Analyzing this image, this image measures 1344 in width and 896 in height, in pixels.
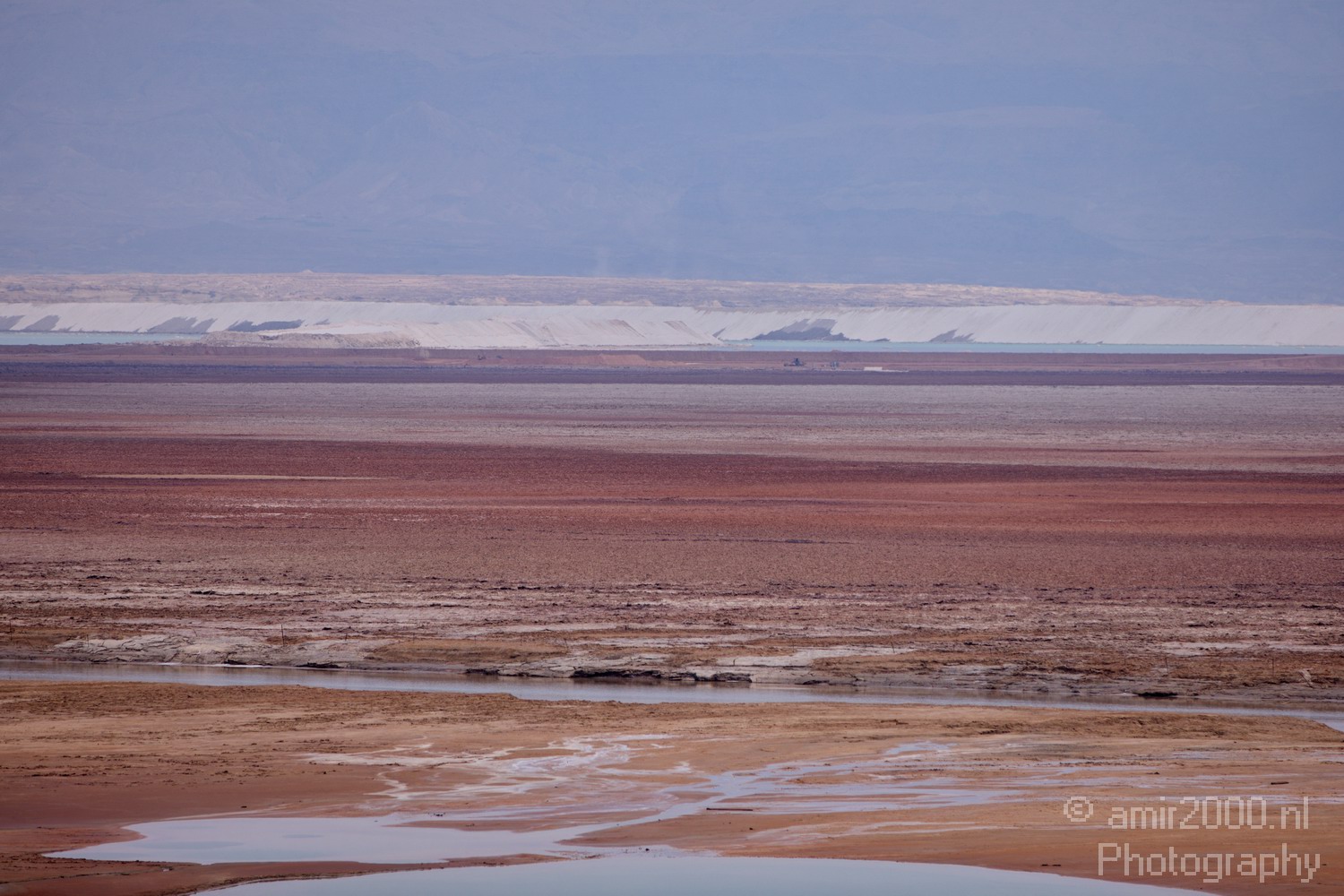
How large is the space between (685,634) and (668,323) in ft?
333

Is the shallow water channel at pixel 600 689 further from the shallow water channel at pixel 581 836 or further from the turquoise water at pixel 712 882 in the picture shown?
the turquoise water at pixel 712 882

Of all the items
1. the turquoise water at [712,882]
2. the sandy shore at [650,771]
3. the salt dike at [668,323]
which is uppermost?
the salt dike at [668,323]

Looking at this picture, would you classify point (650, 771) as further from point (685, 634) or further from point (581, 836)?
point (685, 634)

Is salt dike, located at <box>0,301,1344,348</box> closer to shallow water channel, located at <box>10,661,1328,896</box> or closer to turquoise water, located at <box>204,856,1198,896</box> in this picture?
shallow water channel, located at <box>10,661,1328,896</box>

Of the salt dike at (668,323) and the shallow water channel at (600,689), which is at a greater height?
the salt dike at (668,323)

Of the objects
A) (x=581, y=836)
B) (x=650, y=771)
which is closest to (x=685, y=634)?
(x=650, y=771)

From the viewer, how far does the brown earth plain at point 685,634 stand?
895cm

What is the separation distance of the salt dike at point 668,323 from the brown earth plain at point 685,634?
6972 cm

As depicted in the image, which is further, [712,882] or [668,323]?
[668,323]

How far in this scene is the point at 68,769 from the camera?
9.60 m

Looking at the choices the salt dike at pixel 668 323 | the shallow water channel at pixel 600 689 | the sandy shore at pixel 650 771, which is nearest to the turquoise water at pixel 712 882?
the sandy shore at pixel 650 771

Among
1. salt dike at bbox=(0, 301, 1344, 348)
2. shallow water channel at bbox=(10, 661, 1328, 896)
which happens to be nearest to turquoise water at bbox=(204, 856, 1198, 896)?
shallow water channel at bbox=(10, 661, 1328, 896)

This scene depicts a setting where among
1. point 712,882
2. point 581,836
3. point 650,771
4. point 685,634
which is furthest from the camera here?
point 685,634

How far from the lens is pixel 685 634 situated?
14.4m
